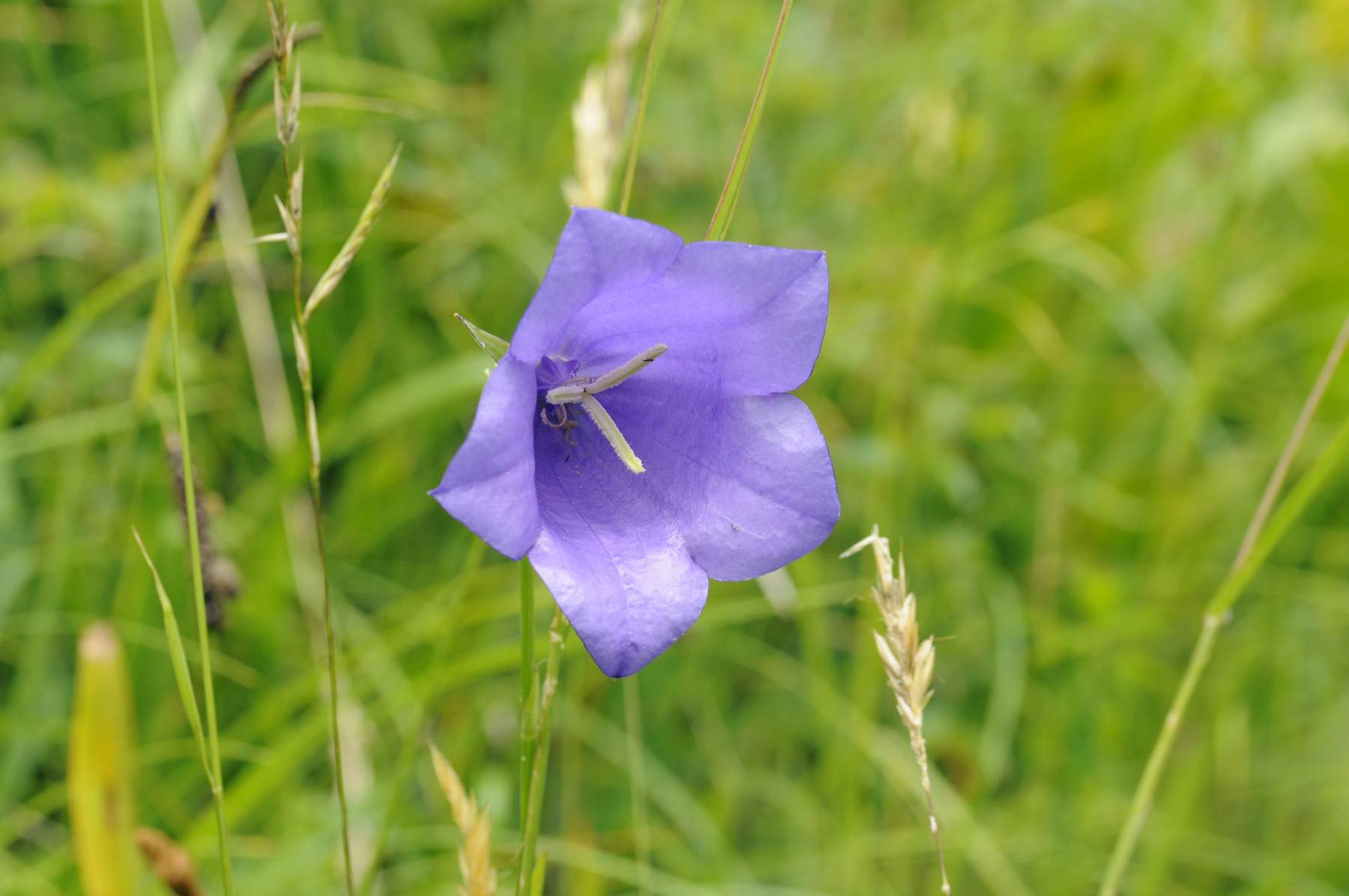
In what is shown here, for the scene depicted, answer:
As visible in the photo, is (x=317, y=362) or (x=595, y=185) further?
(x=317, y=362)

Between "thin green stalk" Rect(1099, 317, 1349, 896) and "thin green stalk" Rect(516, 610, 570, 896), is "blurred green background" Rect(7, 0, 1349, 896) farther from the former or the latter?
"thin green stalk" Rect(1099, 317, 1349, 896)

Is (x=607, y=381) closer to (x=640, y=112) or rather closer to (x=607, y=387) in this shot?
(x=607, y=387)

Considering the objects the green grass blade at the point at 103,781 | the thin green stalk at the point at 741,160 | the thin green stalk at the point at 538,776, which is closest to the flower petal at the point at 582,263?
the thin green stalk at the point at 741,160

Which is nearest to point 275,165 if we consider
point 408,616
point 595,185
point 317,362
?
point 317,362

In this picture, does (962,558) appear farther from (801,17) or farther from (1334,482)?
(801,17)

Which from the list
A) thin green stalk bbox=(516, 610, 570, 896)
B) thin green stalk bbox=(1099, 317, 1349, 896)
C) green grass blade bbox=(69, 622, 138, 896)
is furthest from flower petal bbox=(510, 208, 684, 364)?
thin green stalk bbox=(1099, 317, 1349, 896)

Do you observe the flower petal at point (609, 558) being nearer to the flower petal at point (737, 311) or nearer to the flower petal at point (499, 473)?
the flower petal at point (499, 473)
